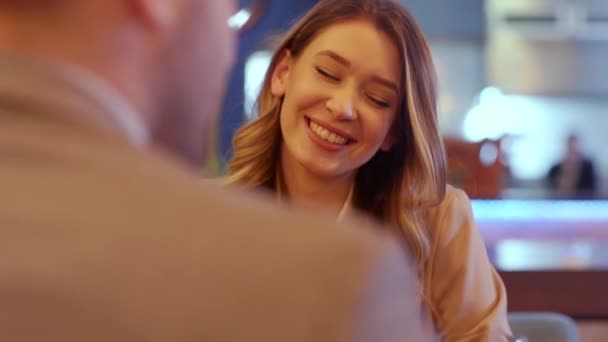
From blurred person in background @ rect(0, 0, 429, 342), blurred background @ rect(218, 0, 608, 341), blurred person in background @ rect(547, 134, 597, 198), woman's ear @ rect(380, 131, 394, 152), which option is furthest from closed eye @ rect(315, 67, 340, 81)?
blurred person in background @ rect(547, 134, 597, 198)

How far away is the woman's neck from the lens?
1436mm

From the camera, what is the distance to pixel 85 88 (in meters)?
0.49

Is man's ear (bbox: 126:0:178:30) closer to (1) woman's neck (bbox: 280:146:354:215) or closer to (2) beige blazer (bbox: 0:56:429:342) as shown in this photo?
(2) beige blazer (bbox: 0:56:429:342)

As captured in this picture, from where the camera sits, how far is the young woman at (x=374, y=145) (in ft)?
4.48

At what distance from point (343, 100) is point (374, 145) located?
9cm

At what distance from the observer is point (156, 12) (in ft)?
1.79

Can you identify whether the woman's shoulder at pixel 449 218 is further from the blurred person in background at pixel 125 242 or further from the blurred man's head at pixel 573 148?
the blurred man's head at pixel 573 148

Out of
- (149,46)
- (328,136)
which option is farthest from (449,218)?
(149,46)

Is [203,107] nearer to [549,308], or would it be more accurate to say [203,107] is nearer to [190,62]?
[190,62]

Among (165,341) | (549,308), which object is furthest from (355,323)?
(549,308)

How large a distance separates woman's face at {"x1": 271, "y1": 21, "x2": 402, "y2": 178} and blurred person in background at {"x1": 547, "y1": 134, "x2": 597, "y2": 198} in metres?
4.52

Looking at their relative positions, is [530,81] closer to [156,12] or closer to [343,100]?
[343,100]

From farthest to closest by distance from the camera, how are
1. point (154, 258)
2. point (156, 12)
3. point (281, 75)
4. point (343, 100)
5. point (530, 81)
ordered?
1. point (530, 81)
2. point (281, 75)
3. point (343, 100)
4. point (156, 12)
5. point (154, 258)

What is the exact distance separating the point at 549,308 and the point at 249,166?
0.99 meters
